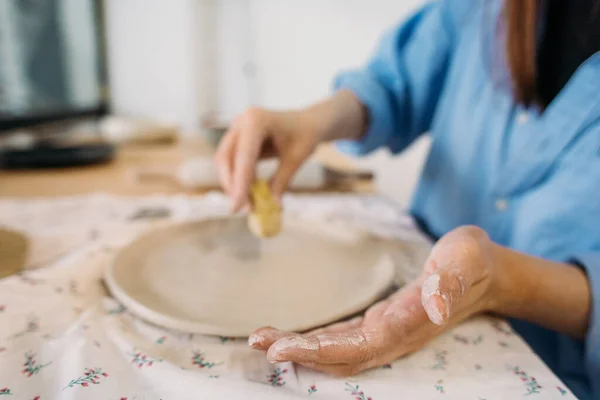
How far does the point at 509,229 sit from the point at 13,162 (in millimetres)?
930

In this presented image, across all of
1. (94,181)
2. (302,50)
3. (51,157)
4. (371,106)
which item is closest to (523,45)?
(371,106)

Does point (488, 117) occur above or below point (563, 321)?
above

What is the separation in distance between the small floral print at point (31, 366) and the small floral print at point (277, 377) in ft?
0.47

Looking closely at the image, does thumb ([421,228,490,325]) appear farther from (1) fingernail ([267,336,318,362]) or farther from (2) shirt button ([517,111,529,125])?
(2) shirt button ([517,111,529,125])

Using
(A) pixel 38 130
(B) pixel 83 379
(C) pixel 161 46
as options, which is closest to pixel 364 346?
(B) pixel 83 379

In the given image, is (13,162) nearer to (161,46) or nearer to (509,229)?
(509,229)

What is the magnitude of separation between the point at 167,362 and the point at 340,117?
1.34 feet

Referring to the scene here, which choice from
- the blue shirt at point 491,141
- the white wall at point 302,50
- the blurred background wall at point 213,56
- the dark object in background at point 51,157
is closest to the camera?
the blue shirt at point 491,141

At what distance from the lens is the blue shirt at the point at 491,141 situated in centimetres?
41

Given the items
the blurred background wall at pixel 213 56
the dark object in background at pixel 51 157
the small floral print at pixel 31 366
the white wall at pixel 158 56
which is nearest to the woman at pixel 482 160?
the small floral print at pixel 31 366

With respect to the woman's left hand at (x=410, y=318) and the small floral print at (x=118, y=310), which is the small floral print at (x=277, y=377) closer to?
the woman's left hand at (x=410, y=318)

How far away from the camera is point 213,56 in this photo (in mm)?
2203

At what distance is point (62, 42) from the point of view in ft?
3.77

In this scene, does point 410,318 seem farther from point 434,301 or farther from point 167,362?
point 167,362
